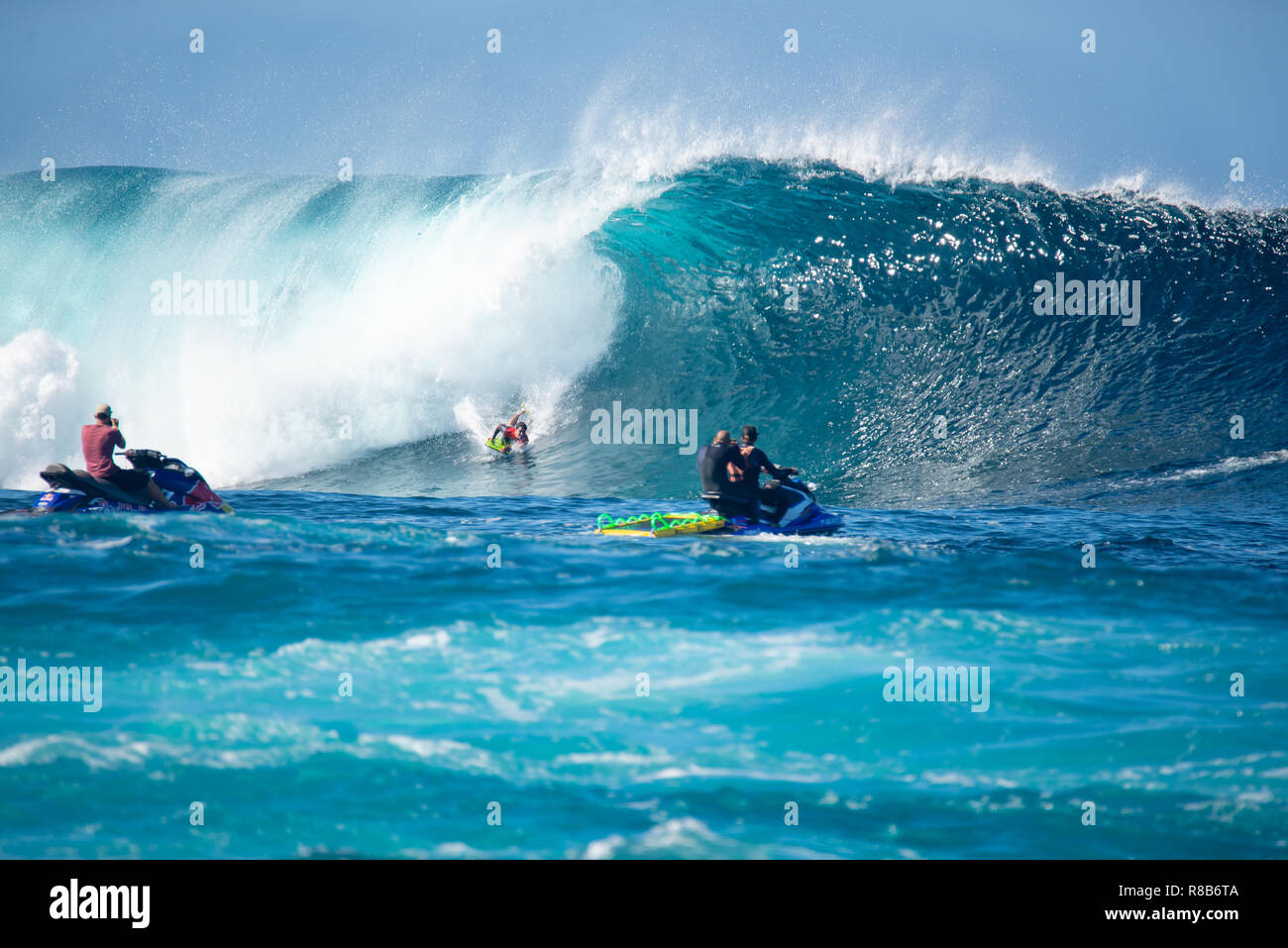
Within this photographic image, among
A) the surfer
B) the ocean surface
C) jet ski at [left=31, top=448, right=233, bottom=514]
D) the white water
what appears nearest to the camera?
the ocean surface

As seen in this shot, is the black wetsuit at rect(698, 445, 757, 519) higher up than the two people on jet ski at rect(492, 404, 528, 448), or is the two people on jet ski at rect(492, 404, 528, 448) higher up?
the two people on jet ski at rect(492, 404, 528, 448)

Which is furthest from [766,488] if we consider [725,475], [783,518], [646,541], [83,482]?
[83,482]

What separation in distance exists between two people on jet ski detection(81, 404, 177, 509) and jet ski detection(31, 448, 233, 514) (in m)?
0.06

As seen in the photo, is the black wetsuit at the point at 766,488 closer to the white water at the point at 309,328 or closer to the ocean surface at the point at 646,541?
the ocean surface at the point at 646,541

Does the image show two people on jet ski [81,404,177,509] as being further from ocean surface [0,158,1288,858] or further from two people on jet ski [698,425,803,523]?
two people on jet ski [698,425,803,523]

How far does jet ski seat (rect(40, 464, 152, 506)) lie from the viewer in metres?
10.7

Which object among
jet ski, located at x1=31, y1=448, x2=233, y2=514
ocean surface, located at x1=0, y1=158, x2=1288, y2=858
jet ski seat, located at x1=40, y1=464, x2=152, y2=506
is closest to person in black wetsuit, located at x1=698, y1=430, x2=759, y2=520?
ocean surface, located at x1=0, y1=158, x2=1288, y2=858

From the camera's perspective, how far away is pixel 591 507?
13.2 m

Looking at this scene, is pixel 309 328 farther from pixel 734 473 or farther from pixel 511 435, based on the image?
pixel 734 473

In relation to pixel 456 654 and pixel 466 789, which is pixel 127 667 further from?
pixel 466 789

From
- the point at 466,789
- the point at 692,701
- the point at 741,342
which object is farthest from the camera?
the point at 741,342

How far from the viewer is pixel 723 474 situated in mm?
11016

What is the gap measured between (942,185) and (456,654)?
16.2 m
